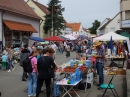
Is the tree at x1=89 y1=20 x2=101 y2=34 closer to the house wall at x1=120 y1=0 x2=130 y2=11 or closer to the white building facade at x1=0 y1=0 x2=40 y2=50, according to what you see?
the house wall at x1=120 y1=0 x2=130 y2=11

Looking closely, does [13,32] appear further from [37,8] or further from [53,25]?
[37,8]

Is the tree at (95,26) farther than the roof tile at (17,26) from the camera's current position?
Yes

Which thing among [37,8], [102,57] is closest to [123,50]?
[102,57]

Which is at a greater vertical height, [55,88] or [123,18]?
[123,18]

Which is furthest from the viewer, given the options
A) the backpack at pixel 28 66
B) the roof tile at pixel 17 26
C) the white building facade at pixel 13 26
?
the roof tile at pixel 17 26

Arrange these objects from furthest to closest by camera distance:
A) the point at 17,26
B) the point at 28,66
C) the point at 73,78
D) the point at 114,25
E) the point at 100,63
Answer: the point at 114,25
the point at 17,26
the point at 100,63
the point at 28,66
the point at 73,78

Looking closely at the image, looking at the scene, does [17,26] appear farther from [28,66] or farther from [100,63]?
[28,66]

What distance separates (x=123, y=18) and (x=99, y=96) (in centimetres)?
2836

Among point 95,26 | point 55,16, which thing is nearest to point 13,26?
point 55,16

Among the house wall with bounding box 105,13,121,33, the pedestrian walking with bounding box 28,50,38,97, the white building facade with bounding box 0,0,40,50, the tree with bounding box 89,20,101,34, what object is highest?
the tree with bounding box 89,20,101,34

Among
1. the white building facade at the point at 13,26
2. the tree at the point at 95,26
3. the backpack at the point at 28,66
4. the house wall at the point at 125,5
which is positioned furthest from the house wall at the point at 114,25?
the backpack at the point at 28,66

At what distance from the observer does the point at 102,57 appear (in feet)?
28.7

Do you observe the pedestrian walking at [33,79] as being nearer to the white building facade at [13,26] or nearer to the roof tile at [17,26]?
the white building facade at [13,26]

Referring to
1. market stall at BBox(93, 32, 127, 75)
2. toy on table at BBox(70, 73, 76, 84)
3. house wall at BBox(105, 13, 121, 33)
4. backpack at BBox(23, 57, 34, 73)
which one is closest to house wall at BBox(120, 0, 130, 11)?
market stall at BBox(93, 32, 127, 75)
